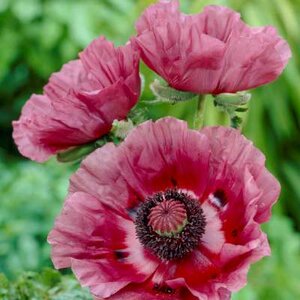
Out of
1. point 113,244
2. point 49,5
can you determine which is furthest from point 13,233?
point 49,5

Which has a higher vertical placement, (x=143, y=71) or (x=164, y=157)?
(x=164, y=157)

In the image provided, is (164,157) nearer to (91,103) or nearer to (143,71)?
(91,103)

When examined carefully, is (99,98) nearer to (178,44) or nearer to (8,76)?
(178,44)

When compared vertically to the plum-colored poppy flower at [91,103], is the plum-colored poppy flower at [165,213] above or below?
below

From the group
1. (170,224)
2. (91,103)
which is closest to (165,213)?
(170,224)

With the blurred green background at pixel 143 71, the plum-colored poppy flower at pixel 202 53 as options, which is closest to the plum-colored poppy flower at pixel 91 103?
the plum-colored poppy flower at pixel 202 53

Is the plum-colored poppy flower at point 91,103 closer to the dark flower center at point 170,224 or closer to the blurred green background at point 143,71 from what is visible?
the dark flower center at point 170,224
